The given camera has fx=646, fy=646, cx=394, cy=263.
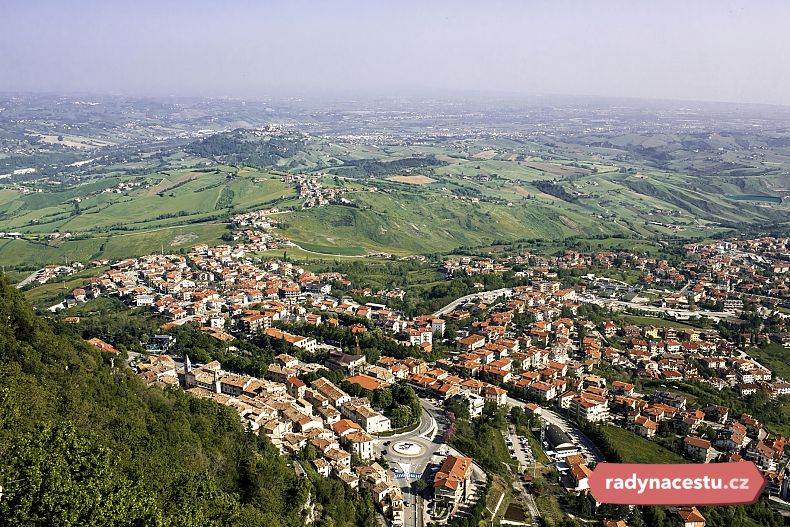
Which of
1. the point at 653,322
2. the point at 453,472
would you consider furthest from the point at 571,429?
the point at 653,322

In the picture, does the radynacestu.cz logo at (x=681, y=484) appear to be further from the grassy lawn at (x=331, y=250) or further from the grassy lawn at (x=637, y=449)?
the grassy lawn at (x=331, y=250)

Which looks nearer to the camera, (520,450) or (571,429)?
(520,450)

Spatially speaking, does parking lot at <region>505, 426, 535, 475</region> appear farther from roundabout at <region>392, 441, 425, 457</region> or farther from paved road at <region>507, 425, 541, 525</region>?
roundabout at <region>392, 441, 425, 457</region>

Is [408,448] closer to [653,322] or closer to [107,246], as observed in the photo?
[653,322]

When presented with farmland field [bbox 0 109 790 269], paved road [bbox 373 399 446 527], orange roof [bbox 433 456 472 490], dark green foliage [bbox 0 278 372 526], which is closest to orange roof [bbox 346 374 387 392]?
paved road [bbox 373 399 446 527]

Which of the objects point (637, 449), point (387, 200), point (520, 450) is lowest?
point (637, 449)

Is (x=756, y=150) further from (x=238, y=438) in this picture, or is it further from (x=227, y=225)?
(x=238, y=438)

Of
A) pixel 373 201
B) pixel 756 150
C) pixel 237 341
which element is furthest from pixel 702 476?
pixel 756 150

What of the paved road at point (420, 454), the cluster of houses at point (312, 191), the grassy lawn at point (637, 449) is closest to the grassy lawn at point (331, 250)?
the cluster of houses at point (312, 191)
